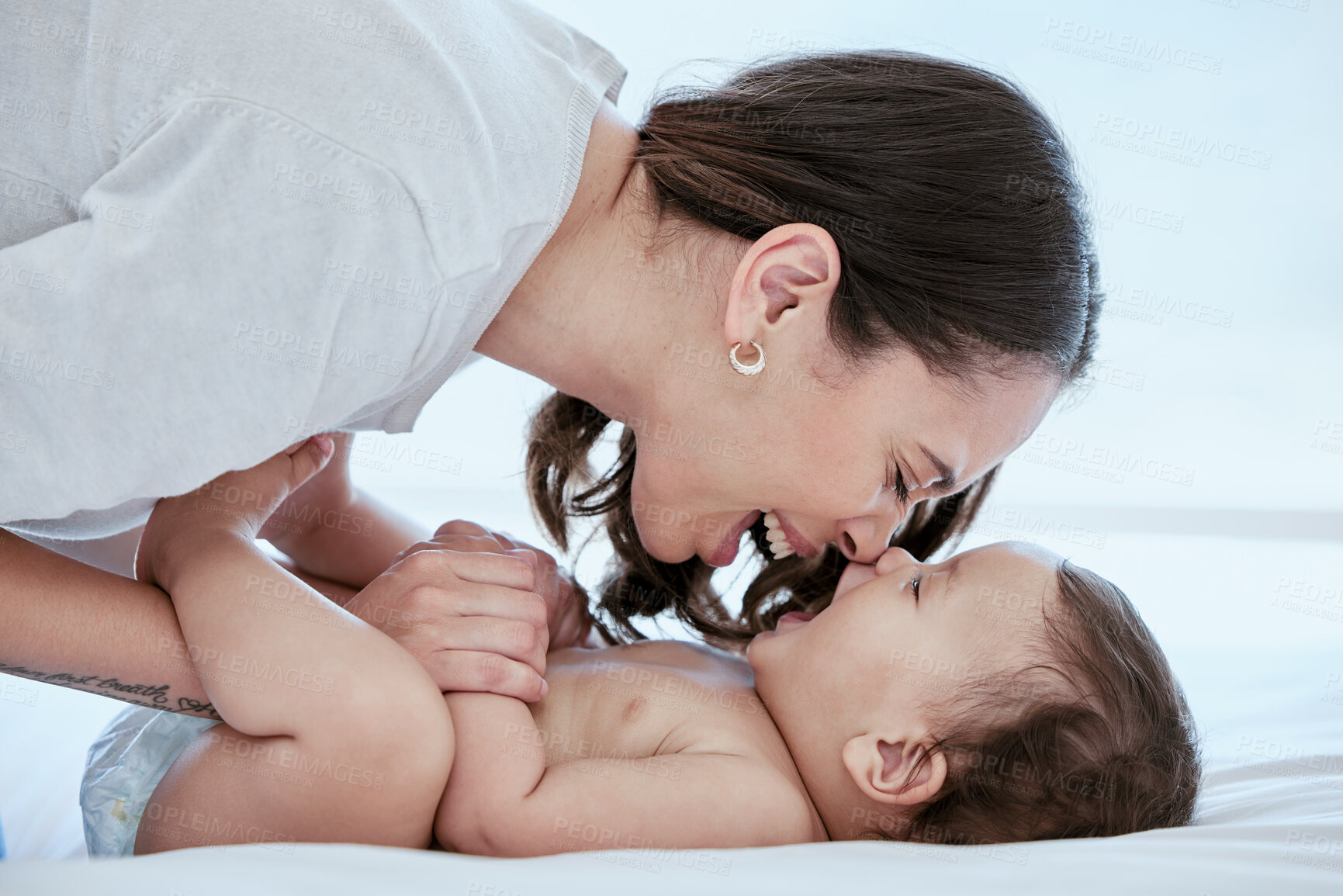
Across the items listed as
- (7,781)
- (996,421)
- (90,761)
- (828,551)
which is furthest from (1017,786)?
(7,781)

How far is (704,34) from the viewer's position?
2.54m

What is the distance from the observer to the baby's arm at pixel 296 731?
3.21 ft

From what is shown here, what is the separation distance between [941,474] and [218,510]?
0.86m

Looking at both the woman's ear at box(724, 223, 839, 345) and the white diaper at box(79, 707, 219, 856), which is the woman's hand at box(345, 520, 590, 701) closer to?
the white diaper at box(79, 707, 219, 856)

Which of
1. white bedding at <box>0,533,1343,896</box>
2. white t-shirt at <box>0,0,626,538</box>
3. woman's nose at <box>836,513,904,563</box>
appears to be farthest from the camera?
woman's nose at <box>836,513,904,563</box>

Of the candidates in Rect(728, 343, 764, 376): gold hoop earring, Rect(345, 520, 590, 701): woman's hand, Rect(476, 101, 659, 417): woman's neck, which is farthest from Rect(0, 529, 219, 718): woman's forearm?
Rect(728, 343, 764, 376): gold hoop earring

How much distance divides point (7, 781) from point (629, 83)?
1863mm

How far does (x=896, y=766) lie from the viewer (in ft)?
4.00

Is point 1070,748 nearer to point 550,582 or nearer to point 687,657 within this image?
point 687,657

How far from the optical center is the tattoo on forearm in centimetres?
104

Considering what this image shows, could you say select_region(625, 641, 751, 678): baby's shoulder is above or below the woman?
below

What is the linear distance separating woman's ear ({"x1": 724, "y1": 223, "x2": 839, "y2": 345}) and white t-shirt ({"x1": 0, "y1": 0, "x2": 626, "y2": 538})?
0.23 metres

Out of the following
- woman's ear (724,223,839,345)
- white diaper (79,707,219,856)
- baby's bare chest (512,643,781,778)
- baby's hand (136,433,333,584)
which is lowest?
white diaper (79,707,219,856)

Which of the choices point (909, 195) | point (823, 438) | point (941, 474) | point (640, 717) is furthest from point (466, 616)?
point (909, 195)
